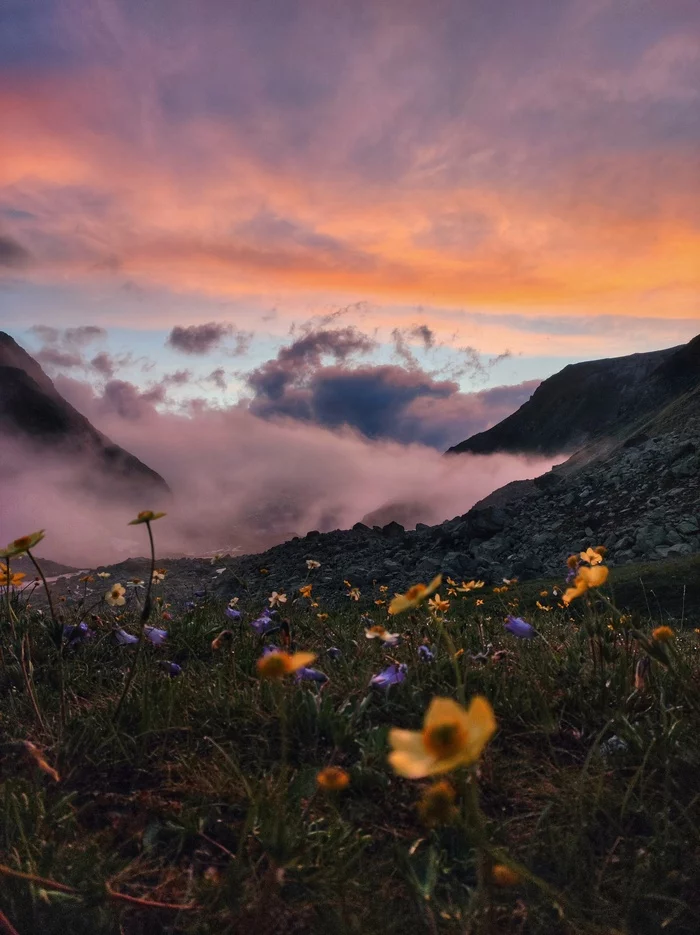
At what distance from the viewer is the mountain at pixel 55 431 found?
137 m

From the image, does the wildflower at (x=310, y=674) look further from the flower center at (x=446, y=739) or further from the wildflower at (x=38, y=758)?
the flower center at (x=446, y=739)

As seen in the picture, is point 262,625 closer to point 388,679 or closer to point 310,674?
point 310,674

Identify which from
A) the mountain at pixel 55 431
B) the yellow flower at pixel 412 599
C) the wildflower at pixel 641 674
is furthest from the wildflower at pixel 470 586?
the mountain at pixel 55 431

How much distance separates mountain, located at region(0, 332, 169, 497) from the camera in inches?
5389

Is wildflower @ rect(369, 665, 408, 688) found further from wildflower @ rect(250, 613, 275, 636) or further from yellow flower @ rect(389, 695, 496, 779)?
yellow flower @ rect(389, 695, 496, 779)

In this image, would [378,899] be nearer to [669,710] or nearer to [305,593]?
[669,710]

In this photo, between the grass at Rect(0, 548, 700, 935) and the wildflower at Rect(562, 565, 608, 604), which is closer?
the grass at Rect(0, 548, 700, 935)

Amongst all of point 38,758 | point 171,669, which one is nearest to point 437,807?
point 38,758

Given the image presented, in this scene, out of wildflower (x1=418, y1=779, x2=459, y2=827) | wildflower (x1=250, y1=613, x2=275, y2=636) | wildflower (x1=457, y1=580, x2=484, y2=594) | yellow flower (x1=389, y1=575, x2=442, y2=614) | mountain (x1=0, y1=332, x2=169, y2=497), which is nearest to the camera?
wildflower (x1=418, y1=779, x2=459, y2=827)

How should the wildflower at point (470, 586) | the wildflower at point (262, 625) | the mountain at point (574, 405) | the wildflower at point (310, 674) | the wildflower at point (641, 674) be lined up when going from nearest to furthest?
the wildflower at point (641, 674) → the wildflower at point (310, 674) → the wildflower at point (262, 625) → the wildflower at point (470, 586) → the mountain at point (574, 405)

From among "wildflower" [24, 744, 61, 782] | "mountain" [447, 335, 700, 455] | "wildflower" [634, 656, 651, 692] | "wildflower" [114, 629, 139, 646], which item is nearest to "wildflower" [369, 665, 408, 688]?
"wildflower" [634, 656, 651, 692]

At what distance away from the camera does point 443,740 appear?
140 centimetres

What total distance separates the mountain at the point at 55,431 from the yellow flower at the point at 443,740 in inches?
5917

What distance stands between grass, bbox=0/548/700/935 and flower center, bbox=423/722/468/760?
1.18 feet
